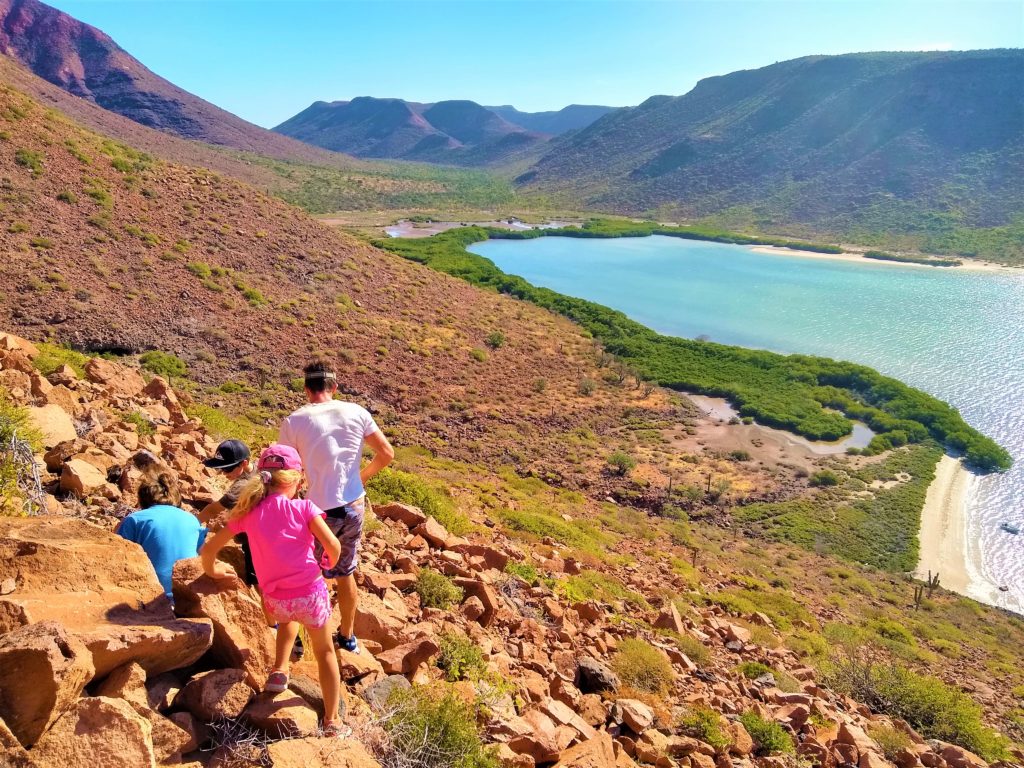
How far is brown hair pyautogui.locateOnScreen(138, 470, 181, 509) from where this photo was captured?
3912mm

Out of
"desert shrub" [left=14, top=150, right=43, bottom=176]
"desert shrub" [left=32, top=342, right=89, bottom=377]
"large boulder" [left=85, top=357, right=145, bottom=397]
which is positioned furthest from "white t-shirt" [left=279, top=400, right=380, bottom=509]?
"desert shrub" [left=14, top=150, right=43, bottom=176]

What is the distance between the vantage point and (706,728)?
17.7 feet

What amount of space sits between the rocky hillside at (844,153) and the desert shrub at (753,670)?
306 ft

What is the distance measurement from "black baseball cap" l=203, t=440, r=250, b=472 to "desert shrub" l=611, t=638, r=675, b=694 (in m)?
4.33

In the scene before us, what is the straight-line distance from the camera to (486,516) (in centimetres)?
1188

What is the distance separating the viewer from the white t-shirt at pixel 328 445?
379 cm

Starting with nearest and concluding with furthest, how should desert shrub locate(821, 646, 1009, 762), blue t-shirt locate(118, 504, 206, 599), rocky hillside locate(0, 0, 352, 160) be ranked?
blue t-shirt locate(118, 504, 206, 599) < desert shrub locate(821, 646, 1009, 762) < rocky hillside locate(0, 0, 352, 160)

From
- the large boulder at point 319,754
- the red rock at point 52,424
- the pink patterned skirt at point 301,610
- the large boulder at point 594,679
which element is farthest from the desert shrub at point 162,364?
the large boulder at point 319,754

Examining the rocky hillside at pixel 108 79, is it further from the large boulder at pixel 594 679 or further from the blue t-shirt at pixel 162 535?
the blue t-shirt at pixel 162 535

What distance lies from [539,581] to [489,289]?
39.7m

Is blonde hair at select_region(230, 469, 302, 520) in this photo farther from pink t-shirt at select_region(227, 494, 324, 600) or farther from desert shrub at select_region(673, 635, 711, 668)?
desert shrub at select_region(673, 635, 711, 668)

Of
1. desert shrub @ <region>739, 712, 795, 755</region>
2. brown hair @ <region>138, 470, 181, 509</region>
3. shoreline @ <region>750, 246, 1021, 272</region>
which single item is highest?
shoreline @ <region>750, 246, 1021, 272</region>

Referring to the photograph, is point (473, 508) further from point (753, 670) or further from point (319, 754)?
point (319, 754)

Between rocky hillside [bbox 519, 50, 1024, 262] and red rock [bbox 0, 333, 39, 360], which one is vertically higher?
rocky hillside [bbox 519, 50, 1024, 262]
